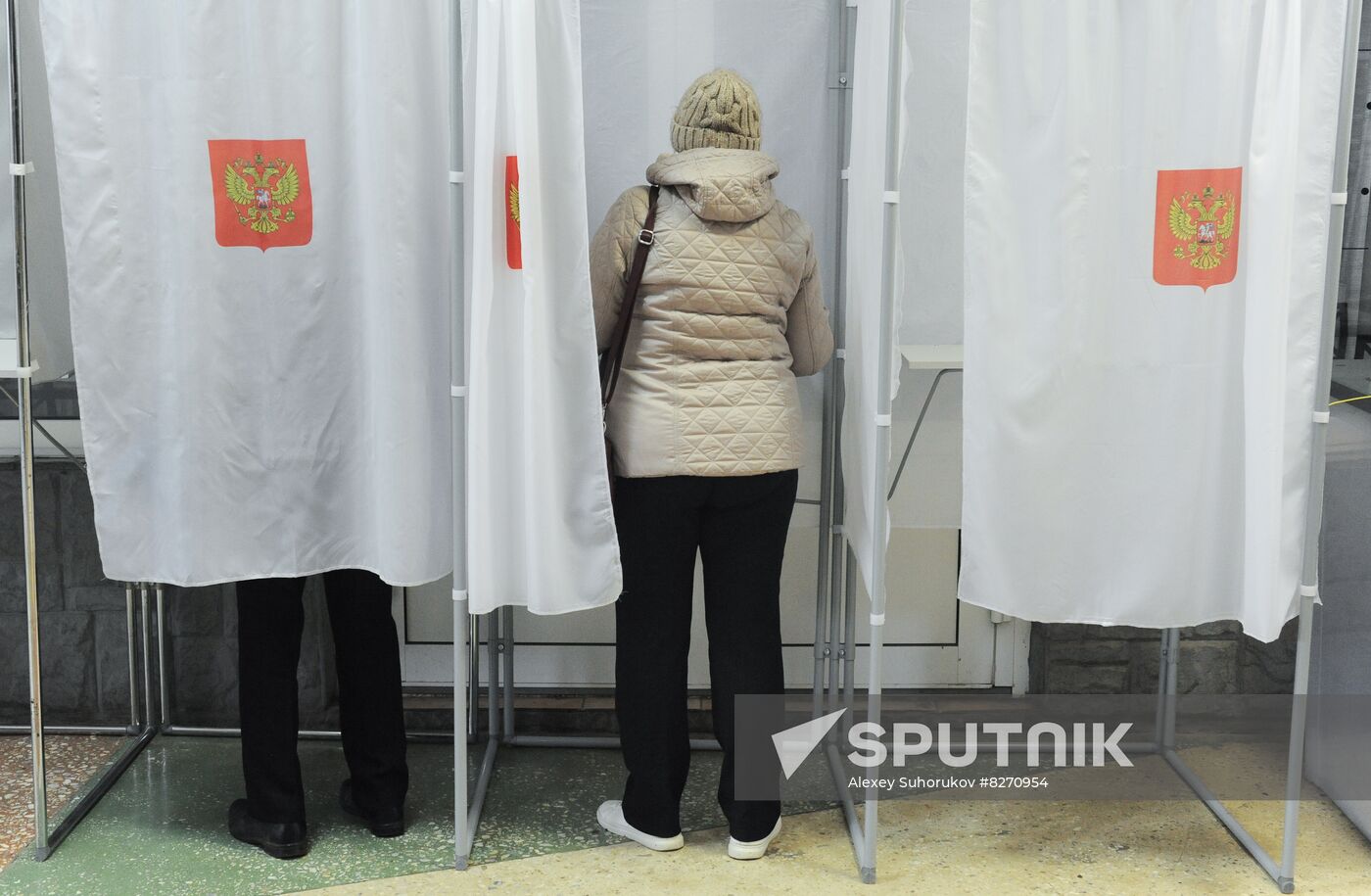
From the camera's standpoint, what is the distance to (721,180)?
250 centimetres

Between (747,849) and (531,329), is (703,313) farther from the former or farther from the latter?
(747,849)

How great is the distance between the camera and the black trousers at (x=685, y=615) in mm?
2645

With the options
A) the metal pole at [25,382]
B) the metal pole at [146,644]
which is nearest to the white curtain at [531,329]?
the metal pole at [25,382]

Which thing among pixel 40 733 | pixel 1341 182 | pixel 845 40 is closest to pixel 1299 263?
pixel 1341 182

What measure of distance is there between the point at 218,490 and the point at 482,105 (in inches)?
33.2

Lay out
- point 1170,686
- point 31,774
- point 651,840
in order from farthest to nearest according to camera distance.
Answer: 1. point 1170,686
2. point 31,774
3. point 651,840

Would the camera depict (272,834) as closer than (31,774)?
Yes

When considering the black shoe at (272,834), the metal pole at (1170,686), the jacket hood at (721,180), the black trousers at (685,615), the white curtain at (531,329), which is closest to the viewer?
the white curtain at (531,329)

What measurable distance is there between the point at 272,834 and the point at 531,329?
1143 millimetres

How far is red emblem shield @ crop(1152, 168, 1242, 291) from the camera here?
246 centimetres

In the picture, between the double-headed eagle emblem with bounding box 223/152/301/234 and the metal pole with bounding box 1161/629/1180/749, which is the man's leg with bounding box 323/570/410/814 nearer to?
the double-headed eagle emblem with bounding box 223/152/301/234

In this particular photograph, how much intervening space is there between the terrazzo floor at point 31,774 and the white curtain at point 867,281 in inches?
69.4

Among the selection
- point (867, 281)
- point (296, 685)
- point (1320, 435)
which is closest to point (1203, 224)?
point (1320, 435)

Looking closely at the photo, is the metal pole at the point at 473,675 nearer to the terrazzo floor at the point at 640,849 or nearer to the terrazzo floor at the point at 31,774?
the terrazzo floor at the point at 640,849
